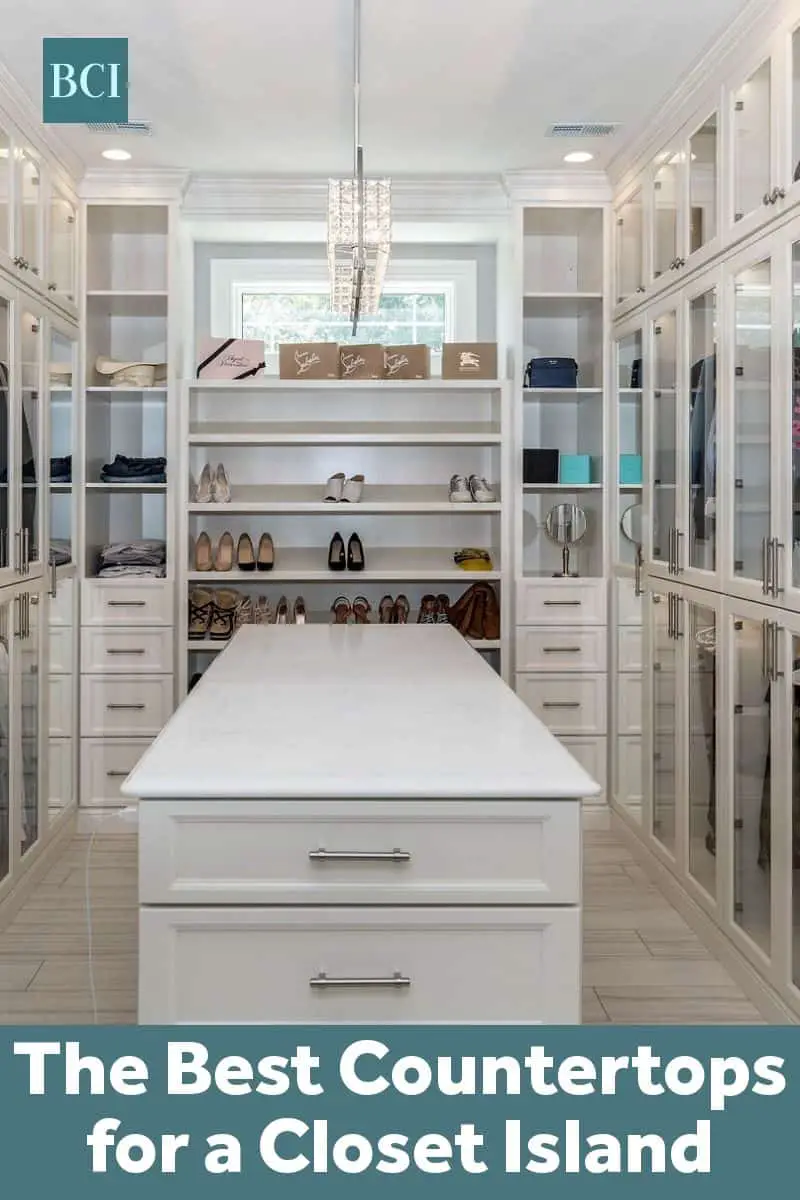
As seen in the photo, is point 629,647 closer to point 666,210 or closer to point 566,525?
point 566,525

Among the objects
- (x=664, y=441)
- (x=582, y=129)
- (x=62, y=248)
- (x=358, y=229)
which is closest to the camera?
(x=358, y=229)

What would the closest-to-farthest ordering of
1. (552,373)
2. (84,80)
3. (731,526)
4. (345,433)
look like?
(731,526), (84,80), (552,373), (345,433)

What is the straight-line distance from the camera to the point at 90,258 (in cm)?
467

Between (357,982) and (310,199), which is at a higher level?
(310,199)

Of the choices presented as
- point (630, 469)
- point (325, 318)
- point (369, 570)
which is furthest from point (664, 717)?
point (325, 318)

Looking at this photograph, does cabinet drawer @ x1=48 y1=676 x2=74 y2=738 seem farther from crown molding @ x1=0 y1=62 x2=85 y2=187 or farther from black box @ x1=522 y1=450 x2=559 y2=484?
black box @ x1=522 y1=450 x2=559 y2=484

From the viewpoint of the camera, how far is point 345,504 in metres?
4.77

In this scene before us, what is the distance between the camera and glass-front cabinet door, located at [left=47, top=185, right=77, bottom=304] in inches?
164

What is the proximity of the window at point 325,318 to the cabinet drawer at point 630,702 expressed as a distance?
1869mm

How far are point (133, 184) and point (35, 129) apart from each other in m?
0.76

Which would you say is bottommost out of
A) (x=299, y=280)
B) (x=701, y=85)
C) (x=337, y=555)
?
(x=337, y=555)

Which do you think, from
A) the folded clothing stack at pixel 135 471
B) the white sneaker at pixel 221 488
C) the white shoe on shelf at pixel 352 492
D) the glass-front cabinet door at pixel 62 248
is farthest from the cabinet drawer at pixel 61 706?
the glass-front cabinet door at pixel 62 248

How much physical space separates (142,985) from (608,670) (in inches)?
132

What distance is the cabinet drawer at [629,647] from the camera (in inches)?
172
